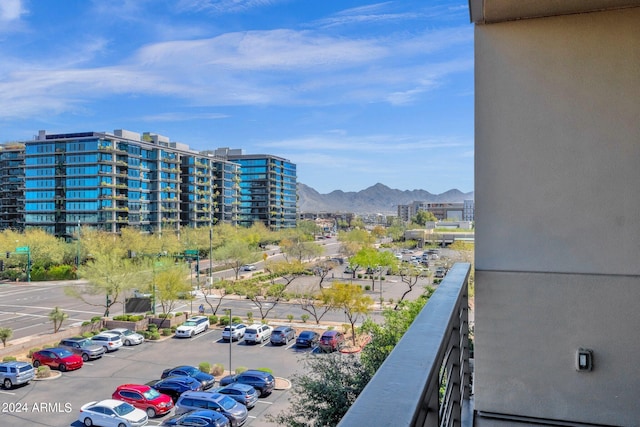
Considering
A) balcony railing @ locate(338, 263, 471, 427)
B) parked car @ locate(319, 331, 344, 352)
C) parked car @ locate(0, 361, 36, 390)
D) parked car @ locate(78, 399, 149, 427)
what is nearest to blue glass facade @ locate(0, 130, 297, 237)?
parked car @ locate(0, 361, 36, 390)

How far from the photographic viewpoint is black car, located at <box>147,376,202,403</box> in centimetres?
836

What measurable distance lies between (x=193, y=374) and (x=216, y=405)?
6.76 feet

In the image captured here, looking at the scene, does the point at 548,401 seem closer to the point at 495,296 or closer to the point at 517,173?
the point at 495,296

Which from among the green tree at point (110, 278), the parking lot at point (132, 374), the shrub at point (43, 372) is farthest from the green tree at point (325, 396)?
the green tree at point (110, 278)

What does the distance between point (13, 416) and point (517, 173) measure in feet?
30.7

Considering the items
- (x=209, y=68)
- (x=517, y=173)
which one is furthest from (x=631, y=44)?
(x=209, y=68)

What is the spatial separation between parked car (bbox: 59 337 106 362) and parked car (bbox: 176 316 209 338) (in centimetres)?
205

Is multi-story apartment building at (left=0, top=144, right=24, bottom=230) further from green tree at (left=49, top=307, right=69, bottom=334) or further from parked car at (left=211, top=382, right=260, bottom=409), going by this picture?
parked car at (left=211, top=382, right=260, bottom=409)

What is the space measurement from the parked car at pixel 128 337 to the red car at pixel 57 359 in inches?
68.4

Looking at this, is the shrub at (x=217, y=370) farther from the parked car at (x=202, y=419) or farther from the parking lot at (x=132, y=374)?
the parked car at (x=202, y=419)

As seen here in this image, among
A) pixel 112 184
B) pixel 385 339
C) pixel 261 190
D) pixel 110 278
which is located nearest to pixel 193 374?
pixel 385 339

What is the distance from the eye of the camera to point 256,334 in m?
11.6

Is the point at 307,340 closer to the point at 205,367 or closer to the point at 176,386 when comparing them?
the point at 205,367

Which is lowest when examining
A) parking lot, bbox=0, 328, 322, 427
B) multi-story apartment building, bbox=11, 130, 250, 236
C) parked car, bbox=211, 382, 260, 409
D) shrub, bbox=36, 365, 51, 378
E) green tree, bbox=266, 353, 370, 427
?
parking lot, bbox=0, 328, 322, 427
